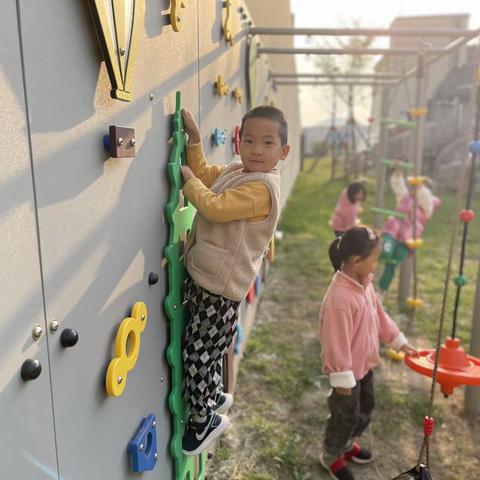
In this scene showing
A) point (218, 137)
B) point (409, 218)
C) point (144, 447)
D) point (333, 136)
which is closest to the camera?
point (144, 447)

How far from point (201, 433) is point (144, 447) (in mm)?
458

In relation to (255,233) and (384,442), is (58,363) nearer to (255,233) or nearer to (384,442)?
(255,233)

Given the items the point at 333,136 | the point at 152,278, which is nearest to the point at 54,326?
the point at 152,278

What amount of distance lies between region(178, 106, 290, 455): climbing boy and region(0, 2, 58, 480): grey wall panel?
776 mm

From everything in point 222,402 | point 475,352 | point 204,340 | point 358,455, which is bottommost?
point 358,455

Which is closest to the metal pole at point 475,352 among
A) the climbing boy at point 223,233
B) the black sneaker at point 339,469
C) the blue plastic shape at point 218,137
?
the black sneaker at point 339,469

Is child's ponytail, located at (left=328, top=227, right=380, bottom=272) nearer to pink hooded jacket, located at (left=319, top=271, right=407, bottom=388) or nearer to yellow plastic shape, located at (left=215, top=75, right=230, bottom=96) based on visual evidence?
pink hooded jacket, located at (left=319, top=271, right=407, bottom=388)

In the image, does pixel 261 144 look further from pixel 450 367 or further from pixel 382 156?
pixel 382 156

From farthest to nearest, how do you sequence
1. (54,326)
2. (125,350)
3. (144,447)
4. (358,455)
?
(358,455)
(144,447)
(125,350)
(54,326)

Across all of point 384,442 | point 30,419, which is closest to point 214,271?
point 30,419

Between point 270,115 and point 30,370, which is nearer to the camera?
point 30,370

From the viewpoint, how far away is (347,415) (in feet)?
8.68

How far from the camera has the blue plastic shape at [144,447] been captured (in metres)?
1.50

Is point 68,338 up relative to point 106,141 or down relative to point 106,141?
down
